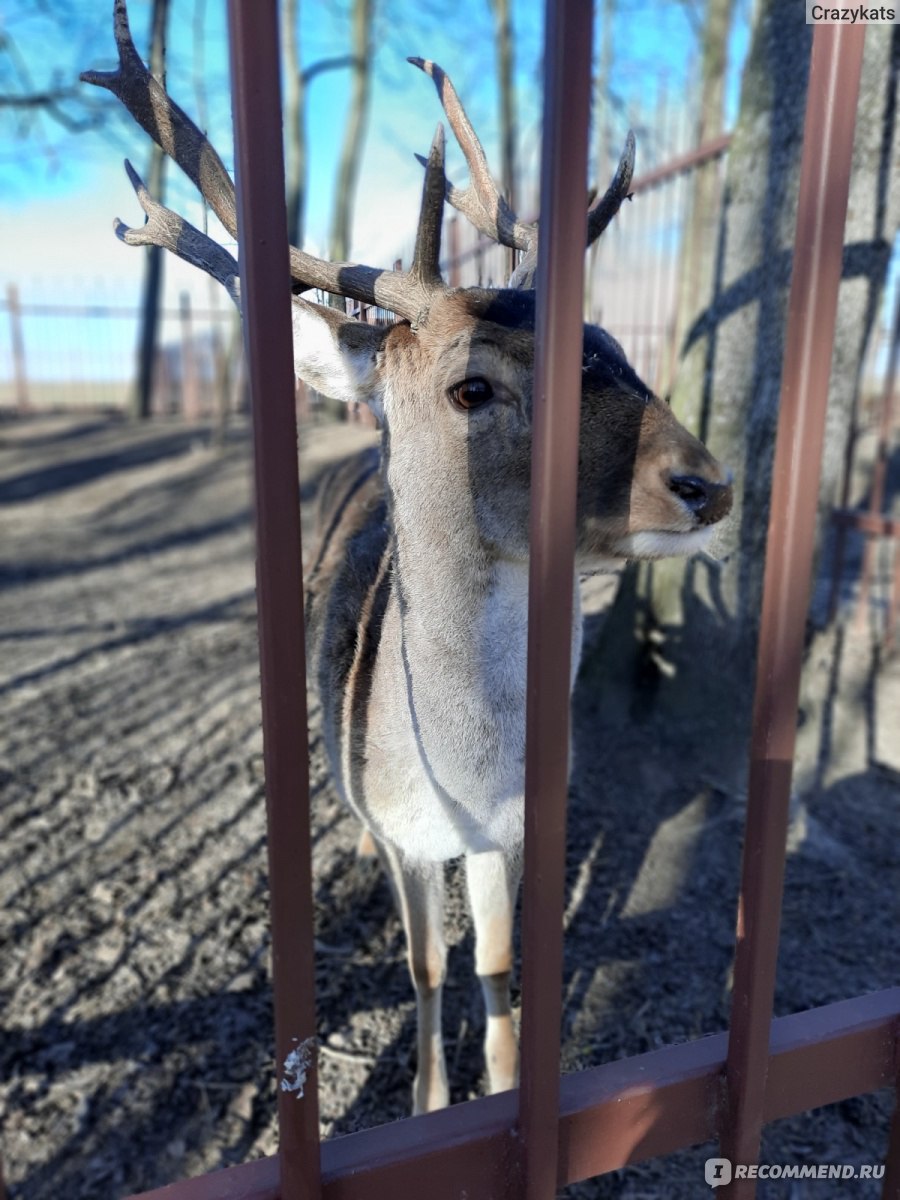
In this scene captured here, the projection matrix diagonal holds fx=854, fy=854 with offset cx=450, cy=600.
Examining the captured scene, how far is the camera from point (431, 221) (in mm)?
1691

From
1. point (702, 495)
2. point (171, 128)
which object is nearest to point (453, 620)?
point (702, 495)

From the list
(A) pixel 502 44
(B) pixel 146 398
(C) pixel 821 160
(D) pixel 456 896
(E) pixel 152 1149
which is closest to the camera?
(C) pixel 821 160

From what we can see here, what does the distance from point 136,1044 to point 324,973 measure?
0.57 metres

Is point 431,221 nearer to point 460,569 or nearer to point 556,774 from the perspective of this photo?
point 460,569

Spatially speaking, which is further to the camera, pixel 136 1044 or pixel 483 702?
pixel 136 1044

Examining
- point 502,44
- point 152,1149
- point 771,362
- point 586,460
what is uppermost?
Answer: point 502,44

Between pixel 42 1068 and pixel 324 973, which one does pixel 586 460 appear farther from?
pixel 42 1068

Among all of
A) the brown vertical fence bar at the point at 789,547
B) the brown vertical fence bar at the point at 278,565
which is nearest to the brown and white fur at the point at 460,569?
the brown vertical fence bar at the point at 789,547

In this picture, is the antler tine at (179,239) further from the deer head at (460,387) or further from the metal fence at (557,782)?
Result: the metal fence at (557,782)

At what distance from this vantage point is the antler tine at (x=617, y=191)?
184 centimetres

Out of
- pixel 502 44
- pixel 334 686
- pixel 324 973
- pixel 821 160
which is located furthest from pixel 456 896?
pixel 502 44

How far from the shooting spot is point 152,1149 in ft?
6.97

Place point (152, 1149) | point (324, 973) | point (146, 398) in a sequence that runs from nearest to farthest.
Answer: point (152, 1149), point (324, 973), point (146, 398)

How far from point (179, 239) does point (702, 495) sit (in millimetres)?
1221
